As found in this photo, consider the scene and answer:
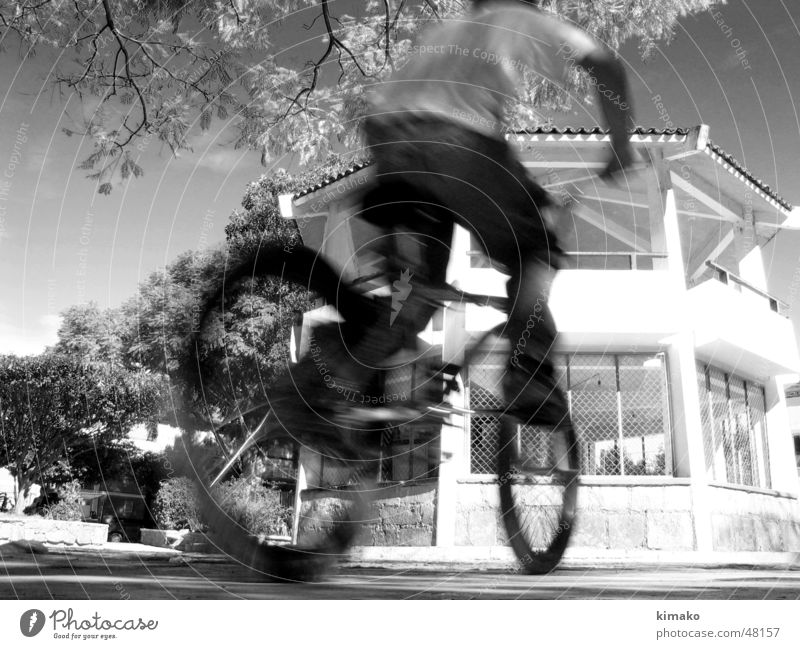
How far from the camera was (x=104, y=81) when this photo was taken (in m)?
2.62

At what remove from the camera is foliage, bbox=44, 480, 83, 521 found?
1.89m

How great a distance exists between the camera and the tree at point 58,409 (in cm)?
181

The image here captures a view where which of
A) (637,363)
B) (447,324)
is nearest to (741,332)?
(637,363)

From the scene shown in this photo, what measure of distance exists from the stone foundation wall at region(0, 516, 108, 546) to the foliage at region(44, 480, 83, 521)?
0.04 m

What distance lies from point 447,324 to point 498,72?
775 mm

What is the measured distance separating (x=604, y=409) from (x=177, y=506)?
189cm

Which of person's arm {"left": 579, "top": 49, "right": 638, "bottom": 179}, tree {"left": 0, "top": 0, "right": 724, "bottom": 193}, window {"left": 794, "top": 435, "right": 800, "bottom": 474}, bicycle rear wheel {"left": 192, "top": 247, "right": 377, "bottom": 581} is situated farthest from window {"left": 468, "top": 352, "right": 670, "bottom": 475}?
window {"left": 794, "top": 435, "right": 800, "bottom": 474}

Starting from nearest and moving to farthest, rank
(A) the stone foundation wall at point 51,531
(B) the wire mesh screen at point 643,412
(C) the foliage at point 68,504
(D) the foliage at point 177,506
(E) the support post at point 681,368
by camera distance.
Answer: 1. (D) the foliage at point 177,506
2. (A) the stone foundation wall at point 51,531
3. (C) the foliage at point 68,504
4. (B) the wire mesh screen at point 643,412
5. (E) the support post at point 681,368

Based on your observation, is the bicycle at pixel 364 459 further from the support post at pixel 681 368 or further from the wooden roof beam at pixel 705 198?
the wooden roof beam at pixel 705 198

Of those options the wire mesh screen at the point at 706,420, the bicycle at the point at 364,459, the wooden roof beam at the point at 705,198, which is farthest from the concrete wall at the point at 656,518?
the wooden roof beam at the point at 705,198

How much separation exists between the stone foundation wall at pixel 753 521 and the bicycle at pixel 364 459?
2445mm

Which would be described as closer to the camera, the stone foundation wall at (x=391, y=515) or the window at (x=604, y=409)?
the stone foundation wall at (x=391, y=515)

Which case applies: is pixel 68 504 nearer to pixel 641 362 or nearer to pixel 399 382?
pixel 399 382

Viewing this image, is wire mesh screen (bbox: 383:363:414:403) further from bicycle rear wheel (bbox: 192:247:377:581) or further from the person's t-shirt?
the person's t-shirt
